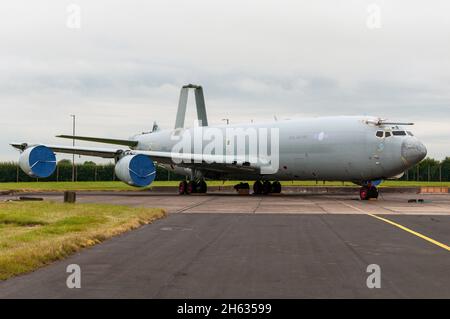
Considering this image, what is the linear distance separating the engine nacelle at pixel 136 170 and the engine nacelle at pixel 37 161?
3.74 metres

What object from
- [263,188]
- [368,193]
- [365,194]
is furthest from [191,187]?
[368,193]

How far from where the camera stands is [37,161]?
34.9m

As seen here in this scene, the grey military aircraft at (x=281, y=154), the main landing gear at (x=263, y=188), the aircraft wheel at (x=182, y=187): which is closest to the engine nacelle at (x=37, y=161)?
the grey military aircraft at (x=281, y=154)

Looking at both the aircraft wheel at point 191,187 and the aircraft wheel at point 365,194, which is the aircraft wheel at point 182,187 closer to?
the aircraft wheel at point 191,187

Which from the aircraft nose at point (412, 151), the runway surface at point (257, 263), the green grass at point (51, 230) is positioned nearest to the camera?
the runway surface at point (257, 263)

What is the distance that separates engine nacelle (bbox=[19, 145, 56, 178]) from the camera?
114 ft

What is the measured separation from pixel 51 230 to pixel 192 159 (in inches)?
962

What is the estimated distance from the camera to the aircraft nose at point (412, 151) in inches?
1222

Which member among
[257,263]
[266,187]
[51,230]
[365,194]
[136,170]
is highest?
[136,170]

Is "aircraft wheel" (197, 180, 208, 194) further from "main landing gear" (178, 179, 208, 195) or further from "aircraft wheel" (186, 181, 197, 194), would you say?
"aircraft wheel" (186, 181, 197, 194)

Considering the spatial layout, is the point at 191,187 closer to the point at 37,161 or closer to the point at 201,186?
the point at 201,186

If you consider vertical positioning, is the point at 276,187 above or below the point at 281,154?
below

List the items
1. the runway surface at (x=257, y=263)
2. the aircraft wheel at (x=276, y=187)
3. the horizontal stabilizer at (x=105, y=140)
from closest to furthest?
1. the runway surface at (x=257, y=263)
2. the horizontal stabilizer at (x=105, y=140)
3. the aircraft wheel at (x=276, y=187)
